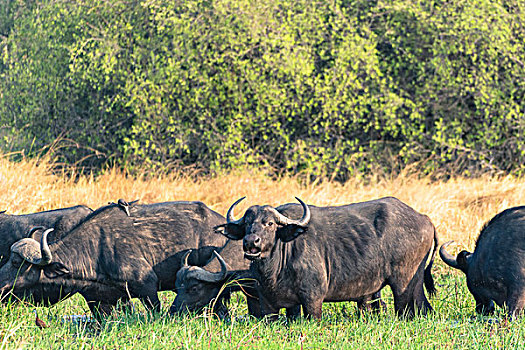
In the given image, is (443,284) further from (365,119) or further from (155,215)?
(365,119)

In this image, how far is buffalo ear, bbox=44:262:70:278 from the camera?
6918 mm

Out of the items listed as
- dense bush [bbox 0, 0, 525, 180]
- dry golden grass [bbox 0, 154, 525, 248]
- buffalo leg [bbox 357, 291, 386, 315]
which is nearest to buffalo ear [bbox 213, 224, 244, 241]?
buffalo leg [bbox 357, 291, 386, 315]

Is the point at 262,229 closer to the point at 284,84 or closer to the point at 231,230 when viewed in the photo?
the point at 231,230

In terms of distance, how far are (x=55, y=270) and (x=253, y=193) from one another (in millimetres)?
6086

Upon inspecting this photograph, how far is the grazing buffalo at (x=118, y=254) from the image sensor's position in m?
6.90

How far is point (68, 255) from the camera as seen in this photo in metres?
7.13

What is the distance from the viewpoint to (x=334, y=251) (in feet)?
22.7

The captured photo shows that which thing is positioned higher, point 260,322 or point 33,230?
point 33,230

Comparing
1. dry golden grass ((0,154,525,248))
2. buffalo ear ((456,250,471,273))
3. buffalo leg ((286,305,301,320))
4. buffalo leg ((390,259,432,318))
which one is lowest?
dry golden grass ((0,154,525,248))

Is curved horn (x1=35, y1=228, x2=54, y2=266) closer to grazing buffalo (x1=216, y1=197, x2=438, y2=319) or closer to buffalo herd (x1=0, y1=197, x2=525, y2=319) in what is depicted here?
buffalo herd (x1=0, y1=197, x2=525, y2=319)

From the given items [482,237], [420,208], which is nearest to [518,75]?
[420,208]

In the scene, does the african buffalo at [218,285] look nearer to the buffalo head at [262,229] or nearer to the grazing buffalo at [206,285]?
the grazing buffalo at [206,285]

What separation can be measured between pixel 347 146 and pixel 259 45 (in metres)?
2.81

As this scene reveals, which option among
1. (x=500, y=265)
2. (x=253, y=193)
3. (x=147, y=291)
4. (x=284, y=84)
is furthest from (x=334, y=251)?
(x=284, y=84)
